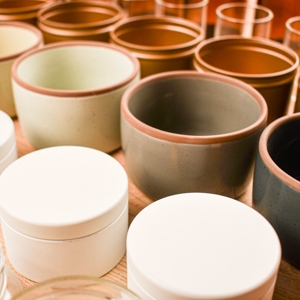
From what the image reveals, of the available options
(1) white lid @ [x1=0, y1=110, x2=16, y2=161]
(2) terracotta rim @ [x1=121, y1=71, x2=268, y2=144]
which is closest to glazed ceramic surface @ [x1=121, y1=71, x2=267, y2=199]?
(2) terracotta rim @ [x1=121, y1=71, x2=268, y2=144]

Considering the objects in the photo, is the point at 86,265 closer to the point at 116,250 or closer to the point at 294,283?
the point at 116,250

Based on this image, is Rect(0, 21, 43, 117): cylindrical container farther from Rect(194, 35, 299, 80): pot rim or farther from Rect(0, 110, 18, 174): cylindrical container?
Rect(194, 35, 299, 80): pot rim

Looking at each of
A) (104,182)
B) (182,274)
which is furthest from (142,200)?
(182,274)

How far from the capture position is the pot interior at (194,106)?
0.60m

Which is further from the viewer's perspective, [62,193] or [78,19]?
[78,19]

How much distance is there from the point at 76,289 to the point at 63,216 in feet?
0.27

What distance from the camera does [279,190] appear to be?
0.44 meters

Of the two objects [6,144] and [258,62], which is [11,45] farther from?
[258,62]

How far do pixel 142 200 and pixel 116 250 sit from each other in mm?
112

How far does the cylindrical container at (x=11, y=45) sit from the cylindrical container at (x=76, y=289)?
0.40 m

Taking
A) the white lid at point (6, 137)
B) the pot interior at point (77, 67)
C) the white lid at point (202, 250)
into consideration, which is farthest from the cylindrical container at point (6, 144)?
the white lid at point (202, 250)

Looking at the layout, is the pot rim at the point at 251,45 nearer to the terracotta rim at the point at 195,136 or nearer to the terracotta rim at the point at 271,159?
the terracotta rim at the point at 195,136

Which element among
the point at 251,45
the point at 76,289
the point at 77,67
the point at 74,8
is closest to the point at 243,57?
the point at 251,45

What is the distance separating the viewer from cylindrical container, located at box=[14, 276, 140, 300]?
0.36 m
